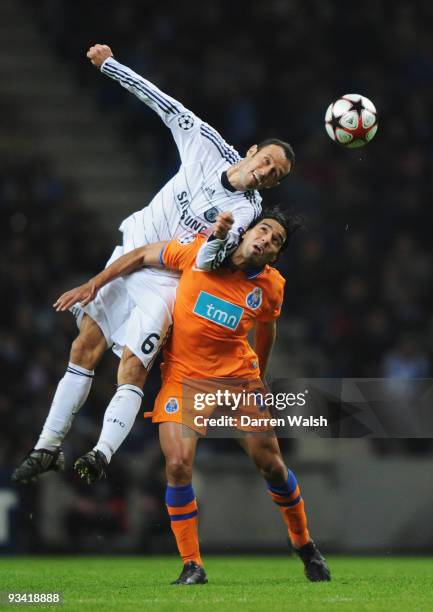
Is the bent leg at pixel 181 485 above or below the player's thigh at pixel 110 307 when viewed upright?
below

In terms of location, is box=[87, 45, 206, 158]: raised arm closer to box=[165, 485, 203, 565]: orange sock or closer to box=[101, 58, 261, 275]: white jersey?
box=[101, 58, 261, 275]: white jersey

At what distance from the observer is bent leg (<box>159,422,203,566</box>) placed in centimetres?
759

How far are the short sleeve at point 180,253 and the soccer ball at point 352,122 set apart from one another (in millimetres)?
1361

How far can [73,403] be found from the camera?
8211 mm

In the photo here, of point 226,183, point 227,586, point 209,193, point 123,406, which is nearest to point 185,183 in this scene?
point 209,193

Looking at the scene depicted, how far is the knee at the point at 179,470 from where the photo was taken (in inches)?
298

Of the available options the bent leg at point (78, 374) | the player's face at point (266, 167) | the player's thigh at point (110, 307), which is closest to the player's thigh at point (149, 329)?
the player's thigh at point (110, 307)

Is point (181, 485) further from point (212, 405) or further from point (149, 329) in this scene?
point (149, 329)

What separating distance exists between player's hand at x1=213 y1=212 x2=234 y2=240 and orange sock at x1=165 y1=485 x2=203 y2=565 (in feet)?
4.72

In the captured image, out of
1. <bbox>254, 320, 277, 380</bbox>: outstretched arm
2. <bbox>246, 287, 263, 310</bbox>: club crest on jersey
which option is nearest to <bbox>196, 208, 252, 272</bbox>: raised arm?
<bbox>246, 287, 263, 310</bbox>: club crest on jersey

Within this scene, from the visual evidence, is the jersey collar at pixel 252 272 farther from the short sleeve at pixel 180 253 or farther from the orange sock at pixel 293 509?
the orange sock at pixel 293 509

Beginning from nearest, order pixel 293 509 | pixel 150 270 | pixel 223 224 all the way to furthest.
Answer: pixel 223 224 < pixel 293 509 < pixel 150 270

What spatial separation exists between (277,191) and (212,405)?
7940mm

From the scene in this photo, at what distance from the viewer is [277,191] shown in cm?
1538
